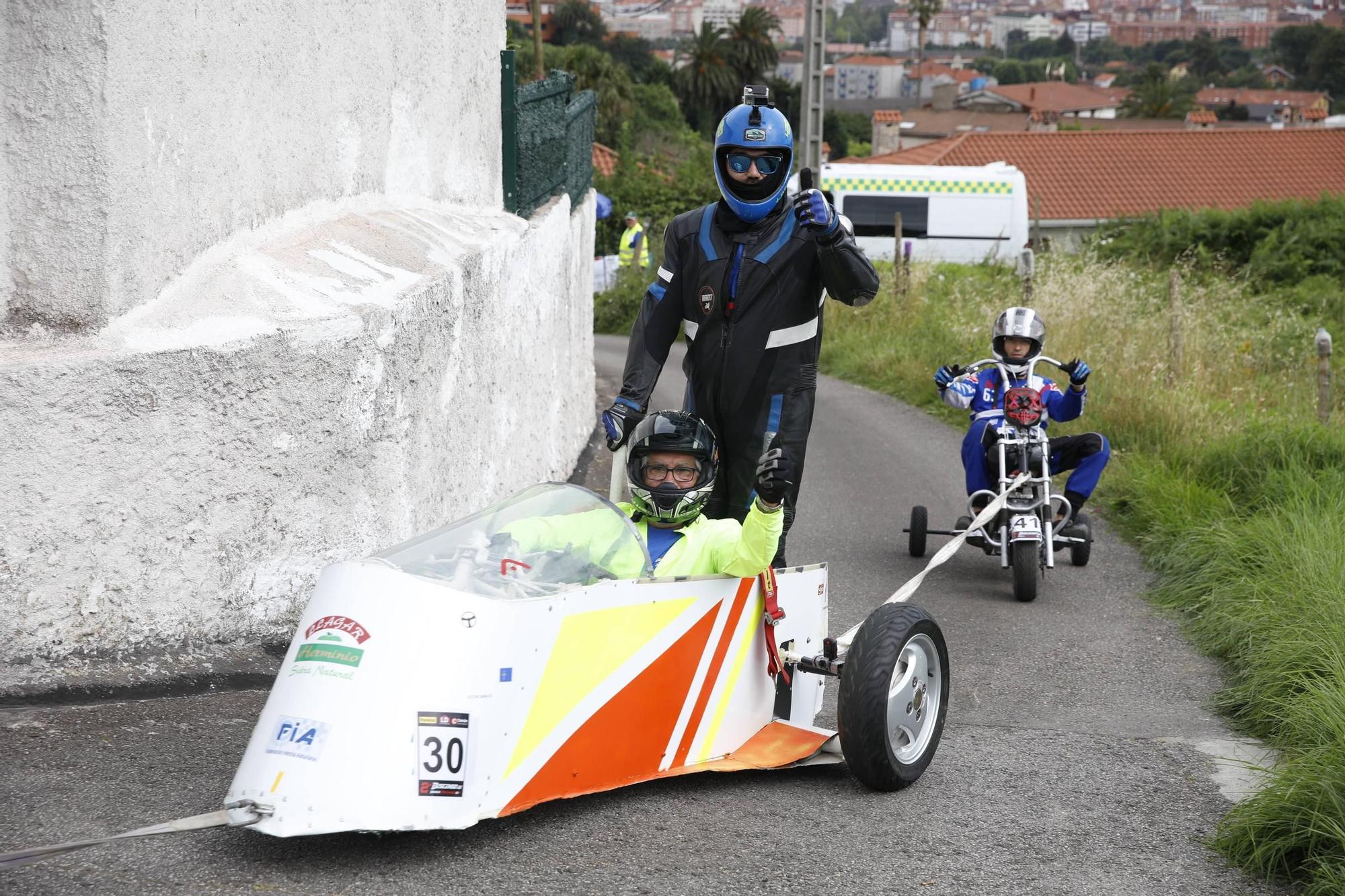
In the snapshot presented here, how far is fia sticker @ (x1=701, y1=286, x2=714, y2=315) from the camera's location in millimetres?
5816

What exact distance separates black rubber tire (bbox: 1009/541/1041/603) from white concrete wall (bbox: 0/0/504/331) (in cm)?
376

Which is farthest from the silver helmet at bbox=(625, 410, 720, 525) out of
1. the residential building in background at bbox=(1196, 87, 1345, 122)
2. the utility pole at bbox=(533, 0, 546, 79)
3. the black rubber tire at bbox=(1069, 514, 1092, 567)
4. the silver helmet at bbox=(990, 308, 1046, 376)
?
the residential building in background at bbox=(1196, 87, 1345, 122)

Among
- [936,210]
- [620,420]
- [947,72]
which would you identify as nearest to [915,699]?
[620,420]

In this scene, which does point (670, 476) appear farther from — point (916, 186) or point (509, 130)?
point (916, 186)

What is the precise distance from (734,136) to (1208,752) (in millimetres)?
2929

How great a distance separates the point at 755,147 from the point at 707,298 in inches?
24.9

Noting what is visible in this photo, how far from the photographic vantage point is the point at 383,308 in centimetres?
549

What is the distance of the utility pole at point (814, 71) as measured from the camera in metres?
19.1

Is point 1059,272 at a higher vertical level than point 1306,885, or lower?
higher

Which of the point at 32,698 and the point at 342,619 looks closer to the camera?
the point at 342,619

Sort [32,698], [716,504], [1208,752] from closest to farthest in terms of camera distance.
A: [32,698] → [1208,752] → [716,504]

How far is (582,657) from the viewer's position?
404cm

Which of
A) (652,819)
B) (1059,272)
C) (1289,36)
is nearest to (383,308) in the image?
(652,819)

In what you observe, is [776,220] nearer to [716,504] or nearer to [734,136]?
[734,136]
